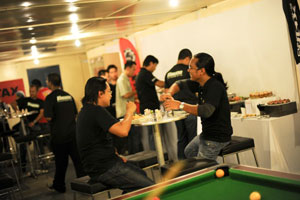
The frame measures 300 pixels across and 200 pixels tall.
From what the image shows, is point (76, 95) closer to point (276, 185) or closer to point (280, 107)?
point (280, 107)

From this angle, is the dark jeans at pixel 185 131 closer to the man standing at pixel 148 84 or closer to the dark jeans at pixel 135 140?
the man standing at pixel 148 84

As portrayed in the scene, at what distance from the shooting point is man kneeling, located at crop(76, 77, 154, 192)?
12.3ft

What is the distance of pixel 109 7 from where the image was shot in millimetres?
5441

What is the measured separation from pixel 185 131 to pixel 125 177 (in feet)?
9.15

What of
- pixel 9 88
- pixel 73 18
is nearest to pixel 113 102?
pixel 73 18

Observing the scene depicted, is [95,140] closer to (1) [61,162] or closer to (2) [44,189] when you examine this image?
(1) [61,162]

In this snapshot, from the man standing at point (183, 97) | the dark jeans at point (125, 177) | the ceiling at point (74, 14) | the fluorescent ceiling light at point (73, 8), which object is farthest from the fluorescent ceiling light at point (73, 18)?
the dark jeans at point (125, 177)

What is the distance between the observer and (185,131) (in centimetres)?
646

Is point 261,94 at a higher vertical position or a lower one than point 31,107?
lower

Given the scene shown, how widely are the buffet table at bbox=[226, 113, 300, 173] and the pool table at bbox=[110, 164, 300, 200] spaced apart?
239cm

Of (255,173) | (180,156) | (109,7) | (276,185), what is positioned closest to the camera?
(276,185)

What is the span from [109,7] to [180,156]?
98.5 inches

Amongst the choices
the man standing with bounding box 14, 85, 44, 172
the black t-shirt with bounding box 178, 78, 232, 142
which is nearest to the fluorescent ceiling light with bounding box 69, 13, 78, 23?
the black t-shirt with bounding box 178, 78, 232, 142

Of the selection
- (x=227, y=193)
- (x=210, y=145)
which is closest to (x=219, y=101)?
(x=210, y=145)
